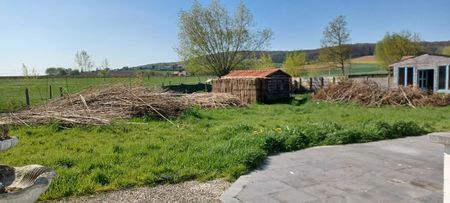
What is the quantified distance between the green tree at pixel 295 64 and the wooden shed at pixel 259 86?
23316 millimetres

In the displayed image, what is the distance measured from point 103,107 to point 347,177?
10018 mm

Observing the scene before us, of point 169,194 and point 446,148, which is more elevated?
point 446,148

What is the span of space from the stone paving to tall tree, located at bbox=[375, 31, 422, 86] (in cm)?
4030

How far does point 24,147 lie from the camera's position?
8.12 meters

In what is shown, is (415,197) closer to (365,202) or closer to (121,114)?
(365,202)

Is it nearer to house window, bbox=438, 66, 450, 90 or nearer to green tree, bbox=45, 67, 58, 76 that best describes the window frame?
house window, bbox=438, 66, 450, 90

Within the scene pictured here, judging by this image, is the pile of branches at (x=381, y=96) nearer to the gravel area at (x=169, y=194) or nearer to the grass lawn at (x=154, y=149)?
the grass lawn at (x=154, y=149)

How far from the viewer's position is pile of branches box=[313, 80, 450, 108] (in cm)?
1856

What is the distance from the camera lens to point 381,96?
19438mm

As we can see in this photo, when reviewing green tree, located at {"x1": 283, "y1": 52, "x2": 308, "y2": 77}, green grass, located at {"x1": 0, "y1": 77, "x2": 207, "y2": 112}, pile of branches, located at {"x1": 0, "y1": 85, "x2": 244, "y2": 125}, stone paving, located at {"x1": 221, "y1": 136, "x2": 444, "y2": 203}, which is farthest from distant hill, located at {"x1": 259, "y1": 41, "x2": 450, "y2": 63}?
stone paving, located at {"x1": 221, "y1": 136, "x2": 444, "y2": 203}

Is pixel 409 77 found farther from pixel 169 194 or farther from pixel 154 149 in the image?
pixel 169 194

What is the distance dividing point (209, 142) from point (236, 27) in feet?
96.7

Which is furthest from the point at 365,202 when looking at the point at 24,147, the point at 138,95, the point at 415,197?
the point at 138,95

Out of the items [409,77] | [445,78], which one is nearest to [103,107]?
[445,78]
